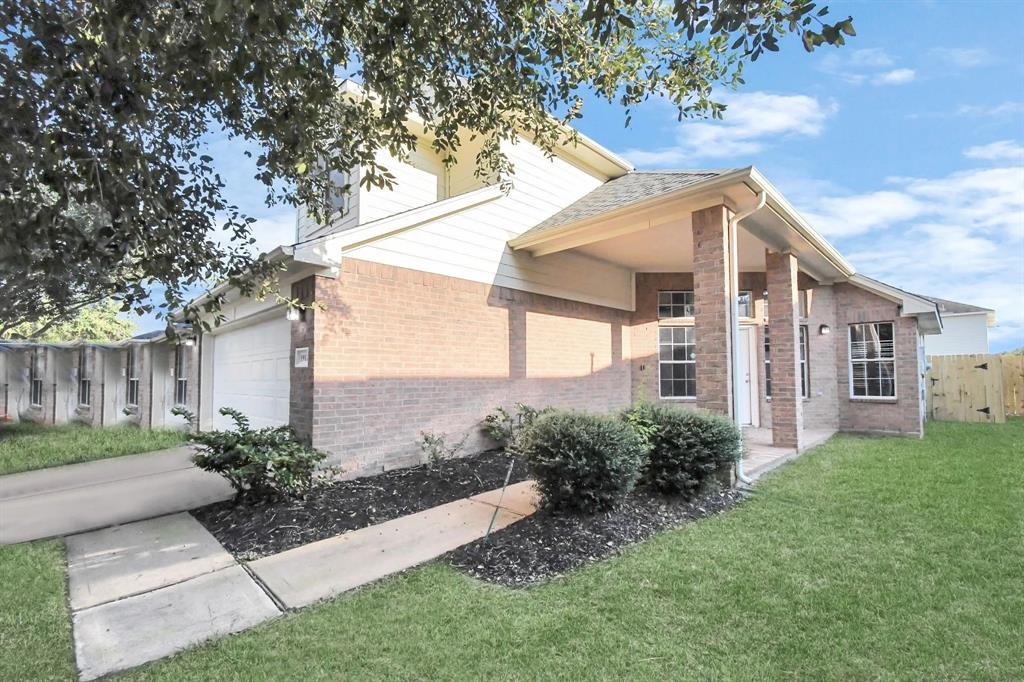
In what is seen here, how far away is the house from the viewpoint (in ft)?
21.2

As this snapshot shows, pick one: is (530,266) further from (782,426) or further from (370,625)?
(370,625)

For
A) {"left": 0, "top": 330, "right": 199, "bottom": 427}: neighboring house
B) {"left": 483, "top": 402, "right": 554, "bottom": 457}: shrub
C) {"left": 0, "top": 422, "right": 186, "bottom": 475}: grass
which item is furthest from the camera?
{"left": 0, "top": 330, "right": 199, "bottom": 427}: neighboring house

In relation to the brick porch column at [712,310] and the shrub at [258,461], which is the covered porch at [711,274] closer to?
the brick porch column at [712,310]

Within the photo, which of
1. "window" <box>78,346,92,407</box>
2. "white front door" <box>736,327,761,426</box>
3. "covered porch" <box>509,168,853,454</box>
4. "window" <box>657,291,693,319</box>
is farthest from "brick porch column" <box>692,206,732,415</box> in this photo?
"window" <box>78,346,92,407</box>

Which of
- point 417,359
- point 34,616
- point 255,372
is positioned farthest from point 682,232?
point 34,616

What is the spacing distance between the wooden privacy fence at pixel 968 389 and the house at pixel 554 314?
3.19 meters

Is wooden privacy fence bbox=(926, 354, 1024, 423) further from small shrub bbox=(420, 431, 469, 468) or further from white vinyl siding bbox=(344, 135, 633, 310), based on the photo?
small shrub bbox=(420, 431, 469, 468)

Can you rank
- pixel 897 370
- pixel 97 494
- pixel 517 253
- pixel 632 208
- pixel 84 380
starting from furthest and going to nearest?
pixel 84 380 < pixel 897 370 < pixel 517 253 < pixel 632 208 < pixel 97 494

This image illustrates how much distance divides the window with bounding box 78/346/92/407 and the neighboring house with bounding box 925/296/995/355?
29.9 m

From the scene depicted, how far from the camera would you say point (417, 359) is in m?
7.23

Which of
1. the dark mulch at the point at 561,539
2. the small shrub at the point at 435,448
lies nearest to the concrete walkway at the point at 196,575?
the dark mulch at the point at 561,539

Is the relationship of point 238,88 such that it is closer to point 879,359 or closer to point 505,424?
point 505,424

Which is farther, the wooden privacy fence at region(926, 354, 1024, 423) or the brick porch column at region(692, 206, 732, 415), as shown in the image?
the wooden privacy fence at region(926, 354, 1024, 423)

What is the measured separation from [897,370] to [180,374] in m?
16.0
